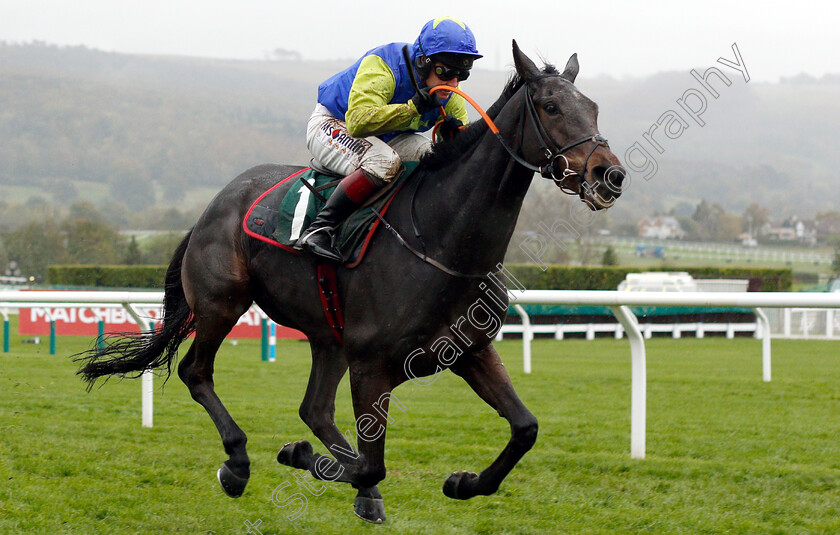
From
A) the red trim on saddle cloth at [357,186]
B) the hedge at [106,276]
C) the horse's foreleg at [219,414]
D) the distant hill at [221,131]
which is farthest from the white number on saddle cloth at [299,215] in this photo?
the distant hill at [221,131]

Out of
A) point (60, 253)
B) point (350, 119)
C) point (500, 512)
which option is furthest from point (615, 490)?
point (60, 253)

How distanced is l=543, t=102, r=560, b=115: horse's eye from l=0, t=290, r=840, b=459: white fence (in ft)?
6.87

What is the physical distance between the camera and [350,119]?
331cm

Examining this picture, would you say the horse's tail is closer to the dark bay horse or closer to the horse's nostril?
the dark bay horse

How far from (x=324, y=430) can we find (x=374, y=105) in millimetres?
1497

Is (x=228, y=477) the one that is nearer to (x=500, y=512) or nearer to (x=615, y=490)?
(x=500, y=512)

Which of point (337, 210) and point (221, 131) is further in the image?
point (221, 131)

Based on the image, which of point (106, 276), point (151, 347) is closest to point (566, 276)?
point (106, 276)

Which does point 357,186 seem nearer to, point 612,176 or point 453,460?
point 612,176

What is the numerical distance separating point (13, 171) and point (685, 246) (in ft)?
156

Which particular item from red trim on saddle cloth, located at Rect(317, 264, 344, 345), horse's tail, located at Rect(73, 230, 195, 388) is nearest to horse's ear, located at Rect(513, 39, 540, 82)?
red trim on saddle cloth, located at Rect(317, 264, 344, 345)

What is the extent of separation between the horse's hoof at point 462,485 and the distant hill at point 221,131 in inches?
1291

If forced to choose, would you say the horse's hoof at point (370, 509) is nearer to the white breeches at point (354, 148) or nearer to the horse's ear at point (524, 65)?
the white breeches at point (354, 148)

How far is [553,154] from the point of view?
113 inches
